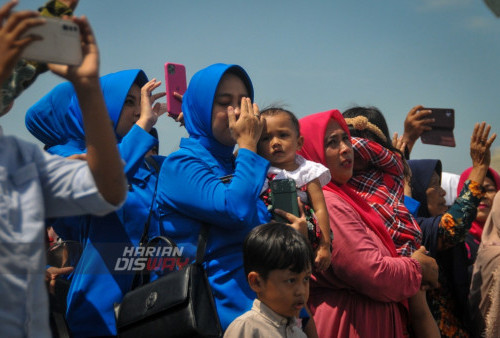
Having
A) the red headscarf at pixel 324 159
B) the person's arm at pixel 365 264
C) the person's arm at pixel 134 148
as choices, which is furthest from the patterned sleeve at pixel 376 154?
the person's arm at pixel 134 148

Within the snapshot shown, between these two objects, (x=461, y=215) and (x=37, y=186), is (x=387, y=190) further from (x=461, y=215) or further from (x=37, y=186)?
(x=37, y=186)

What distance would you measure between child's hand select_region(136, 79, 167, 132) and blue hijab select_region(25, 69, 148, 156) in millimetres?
128

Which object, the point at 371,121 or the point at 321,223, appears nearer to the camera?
the point at 321,223

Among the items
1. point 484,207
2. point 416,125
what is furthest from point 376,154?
point 484,207

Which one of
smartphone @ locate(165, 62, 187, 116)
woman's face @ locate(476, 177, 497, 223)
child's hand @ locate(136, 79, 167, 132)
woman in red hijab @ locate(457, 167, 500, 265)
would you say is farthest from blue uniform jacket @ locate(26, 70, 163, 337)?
woman's face @ locate(476, 177, 497, 223)

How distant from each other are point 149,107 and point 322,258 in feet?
3.82

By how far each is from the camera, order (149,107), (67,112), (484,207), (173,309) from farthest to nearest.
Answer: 1. (484,207)
2. (67,112)
3. (149,107)
4. (173,309)

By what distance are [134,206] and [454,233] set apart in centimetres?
218

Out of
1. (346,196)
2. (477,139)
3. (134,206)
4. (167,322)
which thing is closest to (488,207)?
(477,139)

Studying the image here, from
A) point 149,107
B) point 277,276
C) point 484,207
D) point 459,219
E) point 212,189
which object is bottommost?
point 484,207

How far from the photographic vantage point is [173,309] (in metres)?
2.45

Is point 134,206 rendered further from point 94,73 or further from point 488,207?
point 488,207

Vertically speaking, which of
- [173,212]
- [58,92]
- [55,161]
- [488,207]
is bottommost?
[488,207]

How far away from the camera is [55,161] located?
5.92ft
